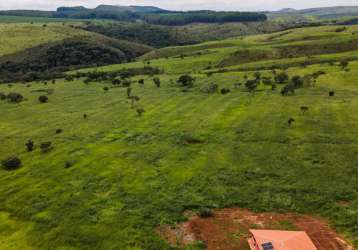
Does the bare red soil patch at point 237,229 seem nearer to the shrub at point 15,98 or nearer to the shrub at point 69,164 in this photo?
the shrub at point 69,164

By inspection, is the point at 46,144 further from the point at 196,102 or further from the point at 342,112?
the point at 342,112

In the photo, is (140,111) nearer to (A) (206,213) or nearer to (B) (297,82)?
(B) (297,82)

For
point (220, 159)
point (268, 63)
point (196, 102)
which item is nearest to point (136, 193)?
point (220, 159)

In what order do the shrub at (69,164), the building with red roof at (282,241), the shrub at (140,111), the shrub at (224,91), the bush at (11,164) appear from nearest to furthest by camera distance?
the building with red roof at (282,241)
the shrub at (69,164)
the bush at (11,164)
the shrub at (140,111)
the shrub at (224,91)

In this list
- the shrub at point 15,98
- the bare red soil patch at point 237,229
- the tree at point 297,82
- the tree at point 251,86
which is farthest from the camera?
the shrub at point 15,98

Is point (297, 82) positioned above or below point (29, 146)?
above

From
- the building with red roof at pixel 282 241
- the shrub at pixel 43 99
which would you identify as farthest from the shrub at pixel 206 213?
the shrub at pixel 43 99

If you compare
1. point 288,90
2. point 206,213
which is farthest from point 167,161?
point 288,90
